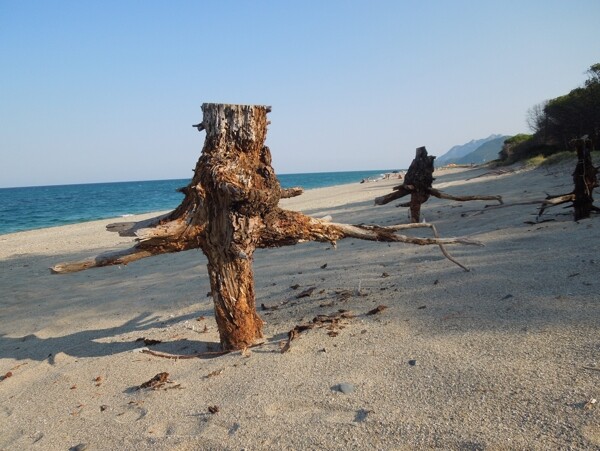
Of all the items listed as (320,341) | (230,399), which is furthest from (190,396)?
(320,341)

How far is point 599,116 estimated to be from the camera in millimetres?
26469

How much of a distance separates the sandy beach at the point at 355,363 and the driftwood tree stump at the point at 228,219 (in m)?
0.47

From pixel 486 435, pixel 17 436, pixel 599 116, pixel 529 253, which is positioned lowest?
pixel 17 436

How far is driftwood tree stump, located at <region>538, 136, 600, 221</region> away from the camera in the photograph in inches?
231

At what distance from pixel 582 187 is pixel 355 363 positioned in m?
4.52

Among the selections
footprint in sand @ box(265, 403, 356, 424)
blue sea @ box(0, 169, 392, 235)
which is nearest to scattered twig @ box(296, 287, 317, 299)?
blue sea @ box(0, 169, 392, 235)

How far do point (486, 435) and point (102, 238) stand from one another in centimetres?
1437

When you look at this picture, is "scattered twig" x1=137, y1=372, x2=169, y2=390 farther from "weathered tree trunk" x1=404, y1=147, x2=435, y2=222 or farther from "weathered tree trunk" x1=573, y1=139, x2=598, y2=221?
"weathered tree trunk" x1=404, y1=147, x2=435, y2=222

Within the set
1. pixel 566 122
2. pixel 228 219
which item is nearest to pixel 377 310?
pixel 228 219

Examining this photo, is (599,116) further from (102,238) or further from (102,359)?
(102,359)

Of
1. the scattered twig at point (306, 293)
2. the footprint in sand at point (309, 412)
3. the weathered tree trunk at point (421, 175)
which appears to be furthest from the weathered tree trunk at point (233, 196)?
the weathered tree trunk at point (421, 175)

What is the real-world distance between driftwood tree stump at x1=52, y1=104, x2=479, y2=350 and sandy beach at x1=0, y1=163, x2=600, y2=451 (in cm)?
47

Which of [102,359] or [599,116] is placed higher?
[599,116]

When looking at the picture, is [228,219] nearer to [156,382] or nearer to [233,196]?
[233,196]
